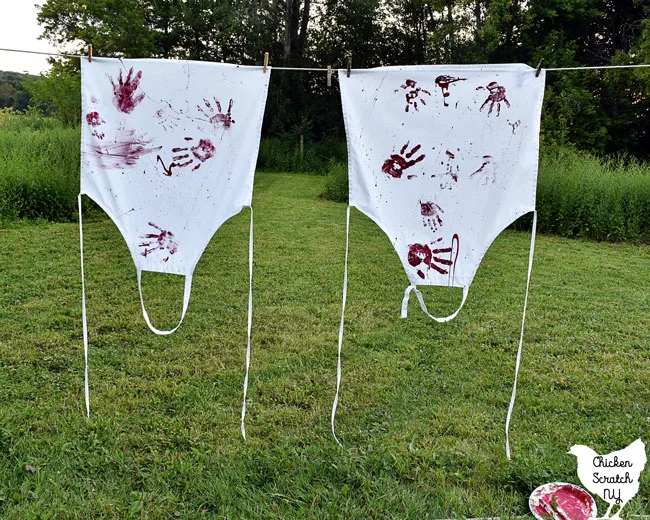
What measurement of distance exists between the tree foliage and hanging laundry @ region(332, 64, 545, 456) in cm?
908

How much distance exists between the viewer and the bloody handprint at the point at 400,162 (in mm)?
2266

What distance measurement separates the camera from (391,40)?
53.9 ft

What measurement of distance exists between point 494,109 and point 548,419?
1.52 meters

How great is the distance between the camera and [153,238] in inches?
91.2

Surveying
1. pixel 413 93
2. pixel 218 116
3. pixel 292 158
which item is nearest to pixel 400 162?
pixel 413 93

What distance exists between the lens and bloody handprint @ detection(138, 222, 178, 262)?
2.31 metres

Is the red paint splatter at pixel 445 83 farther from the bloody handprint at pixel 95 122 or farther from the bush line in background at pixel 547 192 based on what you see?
the bush line in background at pixel 547 192

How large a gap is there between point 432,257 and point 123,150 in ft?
4.77

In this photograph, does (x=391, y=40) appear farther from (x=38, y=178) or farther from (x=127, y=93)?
(x=127, y=93)

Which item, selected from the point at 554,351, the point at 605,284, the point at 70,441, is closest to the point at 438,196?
the point at 554,351

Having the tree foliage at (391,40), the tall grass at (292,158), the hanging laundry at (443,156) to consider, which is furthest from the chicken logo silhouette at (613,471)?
the tall grass at (292,158)

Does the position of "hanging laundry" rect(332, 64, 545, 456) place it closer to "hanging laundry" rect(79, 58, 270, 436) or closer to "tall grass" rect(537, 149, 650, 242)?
"hanging laundry" rect(79, 58, 270, 436)

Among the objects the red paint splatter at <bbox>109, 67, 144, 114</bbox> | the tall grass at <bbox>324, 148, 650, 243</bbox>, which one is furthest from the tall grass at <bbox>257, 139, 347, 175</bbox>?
the red paint splatter at <bbox>109, 67, 144, 114</bbox>

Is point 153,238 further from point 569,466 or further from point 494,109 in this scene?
point 569,466
